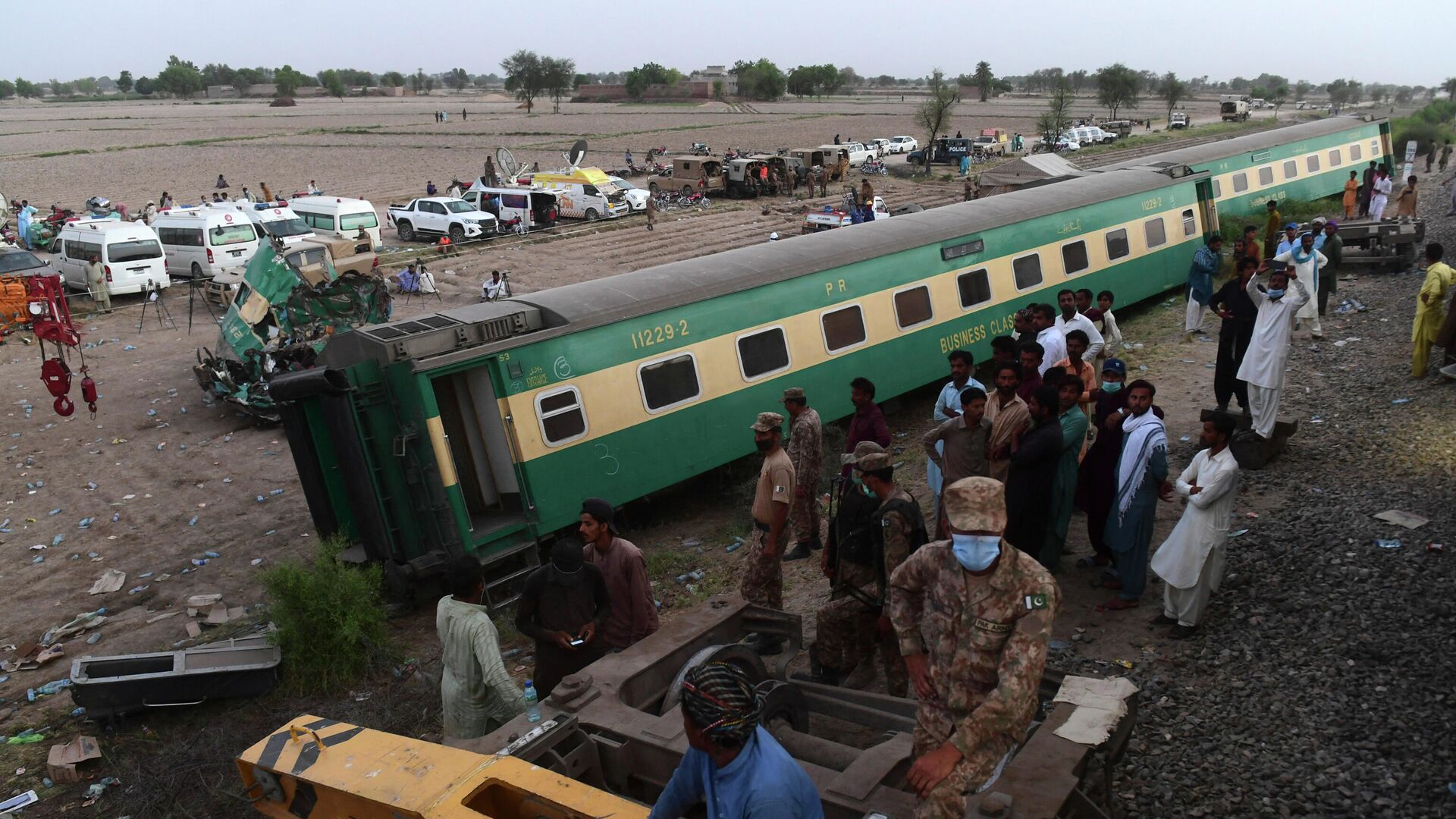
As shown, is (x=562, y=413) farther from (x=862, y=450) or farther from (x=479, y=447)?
(x=862, y=450)

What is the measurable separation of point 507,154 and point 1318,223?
1068 inches

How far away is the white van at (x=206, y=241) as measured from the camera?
2550cm

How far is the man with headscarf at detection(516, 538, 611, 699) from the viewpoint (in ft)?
19.1

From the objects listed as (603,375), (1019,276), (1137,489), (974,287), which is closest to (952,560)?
(1137,489)

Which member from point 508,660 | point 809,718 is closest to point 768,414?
point 809,718

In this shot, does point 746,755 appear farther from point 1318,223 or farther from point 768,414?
point 1318,223

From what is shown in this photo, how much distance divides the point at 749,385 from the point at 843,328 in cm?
172

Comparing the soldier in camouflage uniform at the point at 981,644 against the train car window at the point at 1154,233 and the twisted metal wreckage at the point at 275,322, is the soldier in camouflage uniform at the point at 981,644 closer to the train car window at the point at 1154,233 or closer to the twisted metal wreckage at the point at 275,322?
the twisted metal wreckage at the point at 275,322

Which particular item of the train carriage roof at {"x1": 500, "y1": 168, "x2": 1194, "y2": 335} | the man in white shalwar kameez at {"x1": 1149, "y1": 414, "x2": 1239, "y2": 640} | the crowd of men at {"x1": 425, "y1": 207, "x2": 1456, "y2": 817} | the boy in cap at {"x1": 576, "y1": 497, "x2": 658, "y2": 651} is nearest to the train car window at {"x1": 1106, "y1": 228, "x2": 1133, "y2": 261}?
the train carriage roof at {"x1": 500, "y1": 168, "x2": 1194, "y2": 335}

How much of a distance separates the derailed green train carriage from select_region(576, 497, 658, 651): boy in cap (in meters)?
3.05

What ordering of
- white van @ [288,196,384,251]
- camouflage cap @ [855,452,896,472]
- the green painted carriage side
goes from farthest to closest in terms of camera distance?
white van @ [288,196,384,251]
the green painted carriage side
camouflage cap @ [855,452,896,472]

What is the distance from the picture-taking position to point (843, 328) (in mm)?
11945

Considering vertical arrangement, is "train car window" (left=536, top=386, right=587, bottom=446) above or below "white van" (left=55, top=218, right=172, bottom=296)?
below

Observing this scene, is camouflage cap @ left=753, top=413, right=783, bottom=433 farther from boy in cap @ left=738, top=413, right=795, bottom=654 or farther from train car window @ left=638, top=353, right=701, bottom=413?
train car window @ left=638, top=353, right=701, bottom=413
